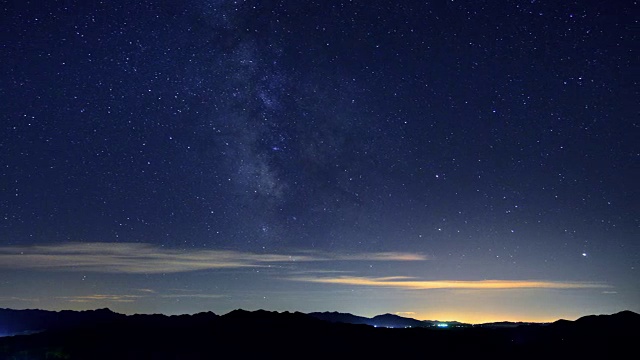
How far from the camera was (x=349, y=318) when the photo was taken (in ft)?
546

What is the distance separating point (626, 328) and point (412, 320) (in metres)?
98.2

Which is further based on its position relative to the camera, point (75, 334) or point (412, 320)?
point (412, 320)

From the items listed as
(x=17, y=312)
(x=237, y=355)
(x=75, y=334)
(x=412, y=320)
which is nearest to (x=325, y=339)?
(x=237, y=355)

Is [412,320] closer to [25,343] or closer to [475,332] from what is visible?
[475,332]

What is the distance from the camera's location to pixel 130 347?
8681 cm

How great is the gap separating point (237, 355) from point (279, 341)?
31.0 feet

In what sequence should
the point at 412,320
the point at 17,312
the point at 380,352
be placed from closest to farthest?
1. the point at 380,352
2. the point at 17,312
3. the point at 412,320

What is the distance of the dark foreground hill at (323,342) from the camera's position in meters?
81.6

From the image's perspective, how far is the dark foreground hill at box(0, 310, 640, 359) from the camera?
81562 millimetres

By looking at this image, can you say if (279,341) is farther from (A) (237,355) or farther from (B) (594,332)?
(B) (594,332)

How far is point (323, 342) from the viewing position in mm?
89750

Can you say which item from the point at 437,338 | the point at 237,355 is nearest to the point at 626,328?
the point at 437,338

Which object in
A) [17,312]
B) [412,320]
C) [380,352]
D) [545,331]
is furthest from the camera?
[412,320]

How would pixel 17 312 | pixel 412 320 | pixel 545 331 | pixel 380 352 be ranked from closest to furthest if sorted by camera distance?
1. pixel 380 352
2. pixel 545 331
3. pixel 17 312
4. pixel 412 320
